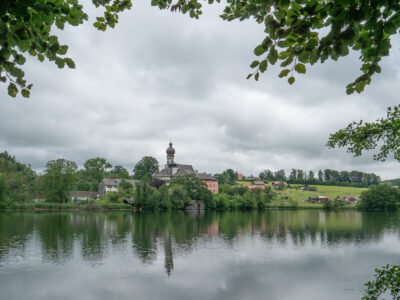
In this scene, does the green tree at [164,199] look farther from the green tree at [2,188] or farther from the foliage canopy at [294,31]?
the foliage canopy at [294,31]

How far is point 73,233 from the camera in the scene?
3045 cm

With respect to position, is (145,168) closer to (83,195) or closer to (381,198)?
(83,195)

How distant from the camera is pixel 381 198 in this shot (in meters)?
83.9

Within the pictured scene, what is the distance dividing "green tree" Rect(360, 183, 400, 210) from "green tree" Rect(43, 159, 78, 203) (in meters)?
76.4

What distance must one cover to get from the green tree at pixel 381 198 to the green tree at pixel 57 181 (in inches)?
3008

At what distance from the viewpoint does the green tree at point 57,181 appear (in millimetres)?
66688

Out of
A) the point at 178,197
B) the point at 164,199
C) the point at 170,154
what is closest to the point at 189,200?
the point at 178,197

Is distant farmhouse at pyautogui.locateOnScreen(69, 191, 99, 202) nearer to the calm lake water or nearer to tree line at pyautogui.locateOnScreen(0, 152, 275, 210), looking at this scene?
tree line at pyautogui.locateOnScreen(0, 152, 275, 210)

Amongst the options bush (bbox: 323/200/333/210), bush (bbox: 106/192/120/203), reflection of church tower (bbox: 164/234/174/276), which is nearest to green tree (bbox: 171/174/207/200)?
bush (bbox: 106/192/120/203)

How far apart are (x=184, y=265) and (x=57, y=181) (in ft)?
184

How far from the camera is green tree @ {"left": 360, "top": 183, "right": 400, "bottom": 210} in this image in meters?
83.0

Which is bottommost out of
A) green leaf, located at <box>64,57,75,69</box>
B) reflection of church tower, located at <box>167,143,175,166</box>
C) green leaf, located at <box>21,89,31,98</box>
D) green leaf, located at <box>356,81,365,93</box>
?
green leaf, located at <box>356,81,365,93</box>

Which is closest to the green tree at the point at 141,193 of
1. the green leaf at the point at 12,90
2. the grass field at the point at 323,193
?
the grass field at the point at 323,193

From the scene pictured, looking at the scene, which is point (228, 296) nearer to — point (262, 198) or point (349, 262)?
point (349, 262)
